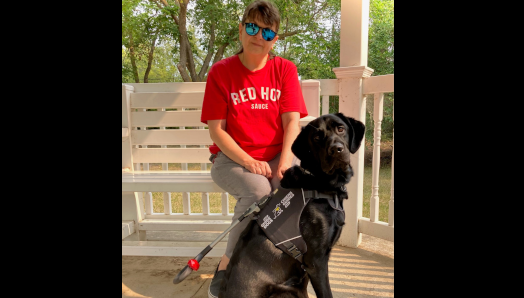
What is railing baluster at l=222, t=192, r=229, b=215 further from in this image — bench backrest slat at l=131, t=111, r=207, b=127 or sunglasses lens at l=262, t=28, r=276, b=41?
sunglasses lens at l=262, t=28, r=276, b=41

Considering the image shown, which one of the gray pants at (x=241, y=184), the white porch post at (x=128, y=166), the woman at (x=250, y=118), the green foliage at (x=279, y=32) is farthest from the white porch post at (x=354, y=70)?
the green foliage at (x=279, y=32)

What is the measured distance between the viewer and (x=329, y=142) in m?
1.41

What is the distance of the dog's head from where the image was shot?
4.64 ft

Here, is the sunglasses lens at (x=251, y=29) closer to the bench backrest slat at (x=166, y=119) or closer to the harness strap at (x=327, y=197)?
the harness strap at (x=327, y=197)

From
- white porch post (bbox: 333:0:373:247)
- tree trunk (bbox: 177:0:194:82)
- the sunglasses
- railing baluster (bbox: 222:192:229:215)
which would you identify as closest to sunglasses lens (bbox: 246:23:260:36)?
the sunglasses

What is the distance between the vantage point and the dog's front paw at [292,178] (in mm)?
1514

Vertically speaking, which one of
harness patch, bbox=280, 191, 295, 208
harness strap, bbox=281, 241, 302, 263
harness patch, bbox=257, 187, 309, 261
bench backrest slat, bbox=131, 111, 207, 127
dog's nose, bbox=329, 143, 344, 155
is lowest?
harness strap, bbox=281, 241, 302, 263

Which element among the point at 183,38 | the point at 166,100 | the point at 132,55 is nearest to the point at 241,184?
the point at 166,100

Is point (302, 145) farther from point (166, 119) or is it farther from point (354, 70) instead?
point (166, 119)

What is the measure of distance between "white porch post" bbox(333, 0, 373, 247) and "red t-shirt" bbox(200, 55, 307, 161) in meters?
0.98

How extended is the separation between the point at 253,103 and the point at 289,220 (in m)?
0.69
